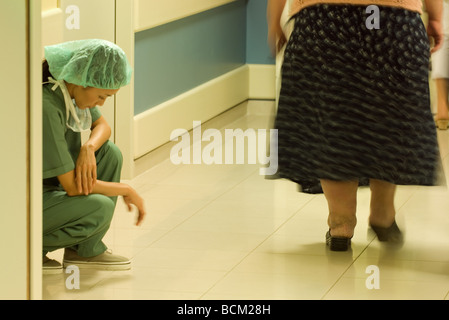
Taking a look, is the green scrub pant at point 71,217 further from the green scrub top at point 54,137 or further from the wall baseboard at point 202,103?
the wall baseboard at point 202,103

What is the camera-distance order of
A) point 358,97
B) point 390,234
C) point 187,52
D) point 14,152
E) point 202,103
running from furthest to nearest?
1. point 202,103
2. point 187,52
3. point 390,234
4. point 358,97
5. point 14,152

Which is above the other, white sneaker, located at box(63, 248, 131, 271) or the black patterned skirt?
the black patterned skirt

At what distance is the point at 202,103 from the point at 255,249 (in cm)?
234

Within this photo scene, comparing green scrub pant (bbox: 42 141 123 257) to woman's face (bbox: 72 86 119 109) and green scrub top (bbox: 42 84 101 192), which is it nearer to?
green scrub top (bbox: 42 84 101 192)

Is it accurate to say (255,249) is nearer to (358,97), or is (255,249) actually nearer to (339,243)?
(339,243)

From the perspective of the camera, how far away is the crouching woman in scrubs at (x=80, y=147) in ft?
9.39

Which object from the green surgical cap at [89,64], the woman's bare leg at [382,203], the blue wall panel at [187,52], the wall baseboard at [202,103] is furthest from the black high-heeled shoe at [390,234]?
the blue wall panel at [187,52]

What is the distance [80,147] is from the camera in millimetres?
3059

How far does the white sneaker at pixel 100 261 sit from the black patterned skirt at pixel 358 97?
666 millimetres

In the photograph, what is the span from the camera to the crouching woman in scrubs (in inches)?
113

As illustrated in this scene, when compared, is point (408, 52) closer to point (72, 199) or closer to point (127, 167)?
point (72, 199)

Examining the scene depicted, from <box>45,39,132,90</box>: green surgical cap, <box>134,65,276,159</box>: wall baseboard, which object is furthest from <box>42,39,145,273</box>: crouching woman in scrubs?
<box>134,65,276,159</box>: wall baseboard

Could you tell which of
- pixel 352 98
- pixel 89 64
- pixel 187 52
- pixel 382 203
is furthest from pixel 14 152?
pixel 187 52

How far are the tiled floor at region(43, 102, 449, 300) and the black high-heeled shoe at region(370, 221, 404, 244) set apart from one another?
31 millimetres
